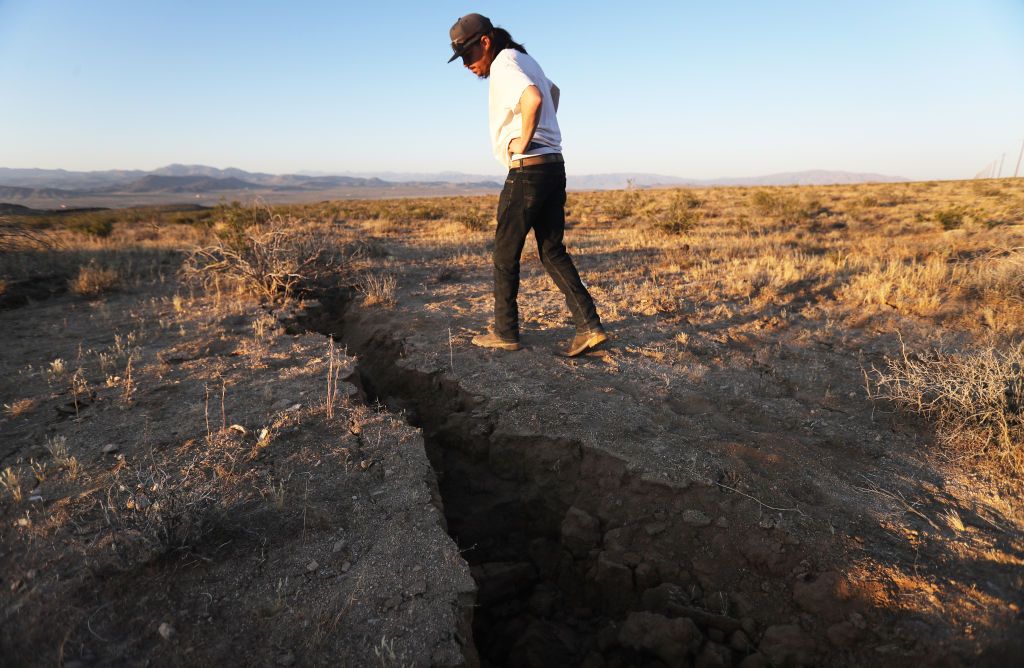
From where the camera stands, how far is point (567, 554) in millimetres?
2252

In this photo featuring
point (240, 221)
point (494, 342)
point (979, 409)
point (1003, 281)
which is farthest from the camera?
point (240, 221)

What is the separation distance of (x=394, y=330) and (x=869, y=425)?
3.34m

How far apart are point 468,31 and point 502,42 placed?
24 centimetres

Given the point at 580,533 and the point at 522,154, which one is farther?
the point at 522,154

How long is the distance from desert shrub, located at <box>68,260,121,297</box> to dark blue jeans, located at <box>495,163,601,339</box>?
4.59 metres

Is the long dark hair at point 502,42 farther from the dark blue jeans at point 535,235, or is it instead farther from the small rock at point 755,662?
the small rock at point 755,662

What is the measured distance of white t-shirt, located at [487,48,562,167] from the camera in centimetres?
290

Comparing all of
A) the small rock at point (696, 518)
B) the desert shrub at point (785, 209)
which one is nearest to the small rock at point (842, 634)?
the small rock at point (696, 518)

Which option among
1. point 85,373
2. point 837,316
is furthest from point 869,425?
point 85,373

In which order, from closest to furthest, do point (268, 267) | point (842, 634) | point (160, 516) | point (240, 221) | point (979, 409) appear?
point (842, 634), point (160, 516), point (979, 409), point (268, 267), point (240, 221)

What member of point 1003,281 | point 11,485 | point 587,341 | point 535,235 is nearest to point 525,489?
point 587,341

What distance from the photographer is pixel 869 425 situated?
9.04ft

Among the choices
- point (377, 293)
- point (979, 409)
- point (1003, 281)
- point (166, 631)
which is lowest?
point (166, 631)

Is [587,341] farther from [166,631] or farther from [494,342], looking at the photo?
[166,631]
